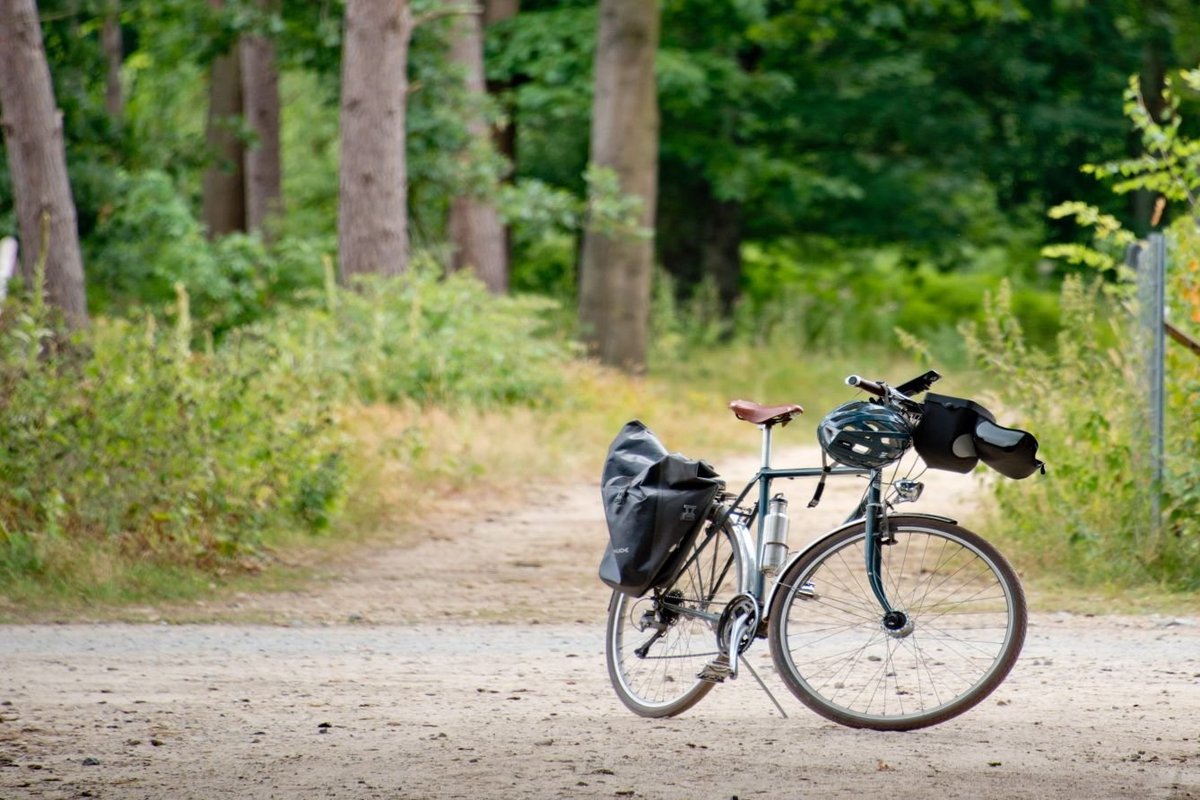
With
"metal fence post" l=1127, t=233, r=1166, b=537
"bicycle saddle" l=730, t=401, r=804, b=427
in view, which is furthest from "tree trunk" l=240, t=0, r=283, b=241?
"bicycle saddle" l=730, t=401, r=804, b=427

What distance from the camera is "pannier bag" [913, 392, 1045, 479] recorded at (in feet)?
18.4

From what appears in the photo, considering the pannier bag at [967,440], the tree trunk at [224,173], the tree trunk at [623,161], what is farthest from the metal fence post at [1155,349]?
the tree trunk at [224,173]

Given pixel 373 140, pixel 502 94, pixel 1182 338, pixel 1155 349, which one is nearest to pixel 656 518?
pixel 1155 349

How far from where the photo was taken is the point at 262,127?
2427 centimetres

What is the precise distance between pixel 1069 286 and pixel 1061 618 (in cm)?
233

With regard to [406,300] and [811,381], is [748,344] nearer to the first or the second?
[811,381]

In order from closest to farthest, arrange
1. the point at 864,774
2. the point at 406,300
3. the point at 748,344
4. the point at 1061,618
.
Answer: the point at 864,774
the point at 1061,618
the point at 406,300
the point at 748,344

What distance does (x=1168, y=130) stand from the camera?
9867 millimetres

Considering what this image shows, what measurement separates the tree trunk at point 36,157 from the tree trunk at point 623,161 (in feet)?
25.6

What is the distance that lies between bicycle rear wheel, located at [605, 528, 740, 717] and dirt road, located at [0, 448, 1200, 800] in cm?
11

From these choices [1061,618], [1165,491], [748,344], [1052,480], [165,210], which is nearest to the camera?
[1061,618]

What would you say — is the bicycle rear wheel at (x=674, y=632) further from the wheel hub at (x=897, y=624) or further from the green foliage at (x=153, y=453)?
the green foliage at (x=153, y=453)

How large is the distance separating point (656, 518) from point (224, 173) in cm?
2070

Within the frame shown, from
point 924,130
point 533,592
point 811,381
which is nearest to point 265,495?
point 533,592
